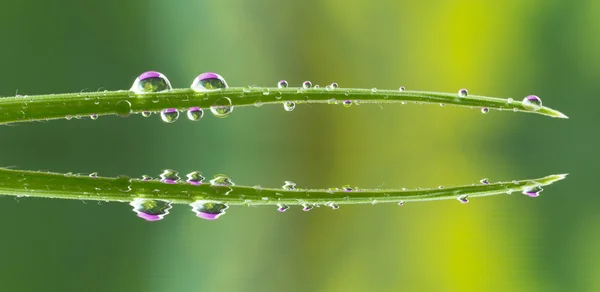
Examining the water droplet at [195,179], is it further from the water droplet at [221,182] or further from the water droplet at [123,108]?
the water droplet at [123,108]

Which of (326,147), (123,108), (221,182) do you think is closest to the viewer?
(123,108)

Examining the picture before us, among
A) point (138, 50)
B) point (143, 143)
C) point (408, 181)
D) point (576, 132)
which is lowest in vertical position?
point (408, 181)

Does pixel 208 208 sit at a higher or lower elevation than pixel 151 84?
lower

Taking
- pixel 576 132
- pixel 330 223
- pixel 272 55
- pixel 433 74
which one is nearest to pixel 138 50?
pixel 272 55

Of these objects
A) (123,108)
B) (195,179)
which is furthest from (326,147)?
(123,108)

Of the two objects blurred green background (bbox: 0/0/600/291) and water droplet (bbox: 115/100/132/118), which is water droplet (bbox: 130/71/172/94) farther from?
blurred green background (bbox: 0/0/600/291)

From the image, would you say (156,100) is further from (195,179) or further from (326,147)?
(326,147)

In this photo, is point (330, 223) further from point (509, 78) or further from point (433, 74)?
point (509, 78)
